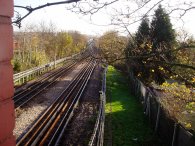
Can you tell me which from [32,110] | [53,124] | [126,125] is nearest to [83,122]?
[53,124]

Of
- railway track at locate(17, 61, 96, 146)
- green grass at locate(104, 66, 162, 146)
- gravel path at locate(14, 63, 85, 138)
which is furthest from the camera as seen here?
gravel path at locate(14, 63, 85, 138)

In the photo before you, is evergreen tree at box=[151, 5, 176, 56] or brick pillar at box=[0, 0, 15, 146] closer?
brick pillar at box=[0, 0, 15, 146]

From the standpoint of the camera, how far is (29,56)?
4597 centimetres

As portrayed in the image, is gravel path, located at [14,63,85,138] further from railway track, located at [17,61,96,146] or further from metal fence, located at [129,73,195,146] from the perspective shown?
metal fence, located at [129,73,195,146]

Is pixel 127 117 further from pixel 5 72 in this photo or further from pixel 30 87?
pixel 5 72

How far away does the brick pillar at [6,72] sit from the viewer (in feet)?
5.49

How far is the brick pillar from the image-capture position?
65.9 inches

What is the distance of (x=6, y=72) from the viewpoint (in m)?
1.72

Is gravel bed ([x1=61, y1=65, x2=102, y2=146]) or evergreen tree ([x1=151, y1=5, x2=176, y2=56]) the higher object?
evergreen tree ([x1=151, y1=5, x2=176, y2=56])

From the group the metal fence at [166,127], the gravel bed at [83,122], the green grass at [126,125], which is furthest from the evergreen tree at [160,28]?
the gravel bed at [83,122]

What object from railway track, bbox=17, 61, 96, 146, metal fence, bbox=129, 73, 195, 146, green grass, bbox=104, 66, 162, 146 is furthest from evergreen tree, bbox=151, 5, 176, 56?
railway track, bbox=17, 61, 96, 146

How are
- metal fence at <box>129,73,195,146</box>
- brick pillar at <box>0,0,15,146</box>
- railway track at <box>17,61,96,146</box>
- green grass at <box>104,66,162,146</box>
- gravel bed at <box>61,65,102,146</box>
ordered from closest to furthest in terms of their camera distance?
brick pillar at <box>0,0,15,146</box>, metal fence at <box>129,73,195,146</box>, railway track at <box>17,61,96,146</box>, gravel bed at <box>61,65,102,146</box>, green grass at <box>104,66,162,146</box>

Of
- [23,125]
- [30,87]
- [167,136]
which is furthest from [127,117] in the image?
[30,87]

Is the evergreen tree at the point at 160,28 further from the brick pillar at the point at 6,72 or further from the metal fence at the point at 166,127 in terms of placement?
the brick pillar at the point at 6,72
